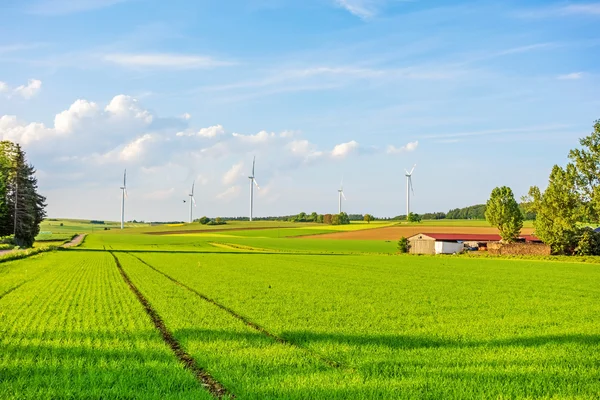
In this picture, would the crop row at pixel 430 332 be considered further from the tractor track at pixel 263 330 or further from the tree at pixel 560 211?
the tree at pixel 560 211

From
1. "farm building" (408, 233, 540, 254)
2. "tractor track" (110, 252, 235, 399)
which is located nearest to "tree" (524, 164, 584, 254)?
"farm building" (408, 233, 540, 254)

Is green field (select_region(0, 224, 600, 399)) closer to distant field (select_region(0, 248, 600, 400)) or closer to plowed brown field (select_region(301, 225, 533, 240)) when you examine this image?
distant field (select_region(0, 248, 600, 400))

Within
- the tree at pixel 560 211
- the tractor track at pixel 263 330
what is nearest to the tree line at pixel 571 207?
the tree at pixel 560 211

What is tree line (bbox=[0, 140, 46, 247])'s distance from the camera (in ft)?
307

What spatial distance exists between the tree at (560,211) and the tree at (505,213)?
25363mm

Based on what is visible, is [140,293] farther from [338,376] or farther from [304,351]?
[338,376]

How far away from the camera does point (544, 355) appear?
1505cm

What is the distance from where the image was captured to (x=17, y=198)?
316ft

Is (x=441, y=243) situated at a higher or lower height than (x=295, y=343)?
lower

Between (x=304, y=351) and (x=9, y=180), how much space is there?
3804 inches

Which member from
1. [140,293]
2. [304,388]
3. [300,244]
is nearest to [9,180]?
[300,244]

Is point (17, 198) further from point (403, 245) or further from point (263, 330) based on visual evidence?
point (263, 330)

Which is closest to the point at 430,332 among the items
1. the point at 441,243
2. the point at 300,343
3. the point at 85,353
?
the point at 300,343

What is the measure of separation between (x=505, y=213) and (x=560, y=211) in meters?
30.7
